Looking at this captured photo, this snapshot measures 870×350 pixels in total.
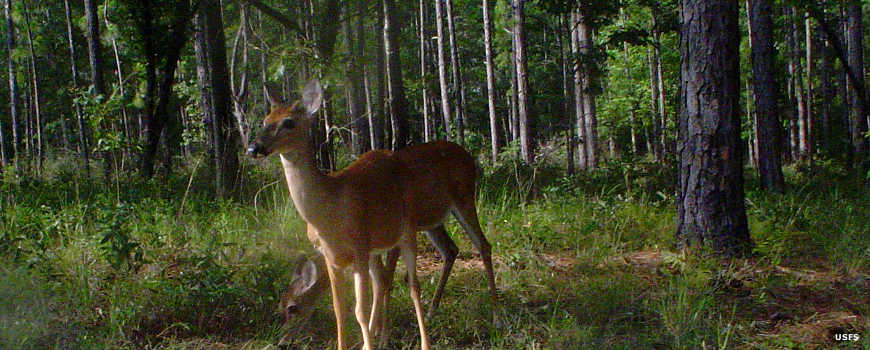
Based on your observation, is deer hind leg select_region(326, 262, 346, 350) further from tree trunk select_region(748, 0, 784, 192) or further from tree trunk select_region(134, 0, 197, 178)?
tree trunk select_region(134, 0, 197, 178)

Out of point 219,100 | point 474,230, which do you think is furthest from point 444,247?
point 219,100

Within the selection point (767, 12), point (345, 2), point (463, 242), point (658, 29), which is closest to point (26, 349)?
point (463, 242)

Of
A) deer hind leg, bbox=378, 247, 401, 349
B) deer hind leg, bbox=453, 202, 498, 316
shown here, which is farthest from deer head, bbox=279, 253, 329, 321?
deer hind leg, bbox=453, 202, 498, 316

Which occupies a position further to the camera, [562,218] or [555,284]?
[562,218]

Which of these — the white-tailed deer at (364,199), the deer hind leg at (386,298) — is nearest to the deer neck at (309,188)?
the white-tailed deer at (364,199)

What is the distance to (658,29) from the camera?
44.5 ft

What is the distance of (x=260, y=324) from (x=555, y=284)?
2057mm

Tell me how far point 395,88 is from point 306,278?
6.05 meters

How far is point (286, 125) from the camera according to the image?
2.99 metres

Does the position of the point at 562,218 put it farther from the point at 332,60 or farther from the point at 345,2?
the point at 345,2

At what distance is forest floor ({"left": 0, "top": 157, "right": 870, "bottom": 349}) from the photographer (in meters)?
3.84

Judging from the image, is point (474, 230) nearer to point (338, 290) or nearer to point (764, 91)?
point (338, 290)

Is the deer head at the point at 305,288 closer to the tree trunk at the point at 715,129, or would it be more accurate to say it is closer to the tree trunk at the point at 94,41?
the tree trunk at the point at 715,129

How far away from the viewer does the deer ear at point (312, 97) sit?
3182 millimetres
